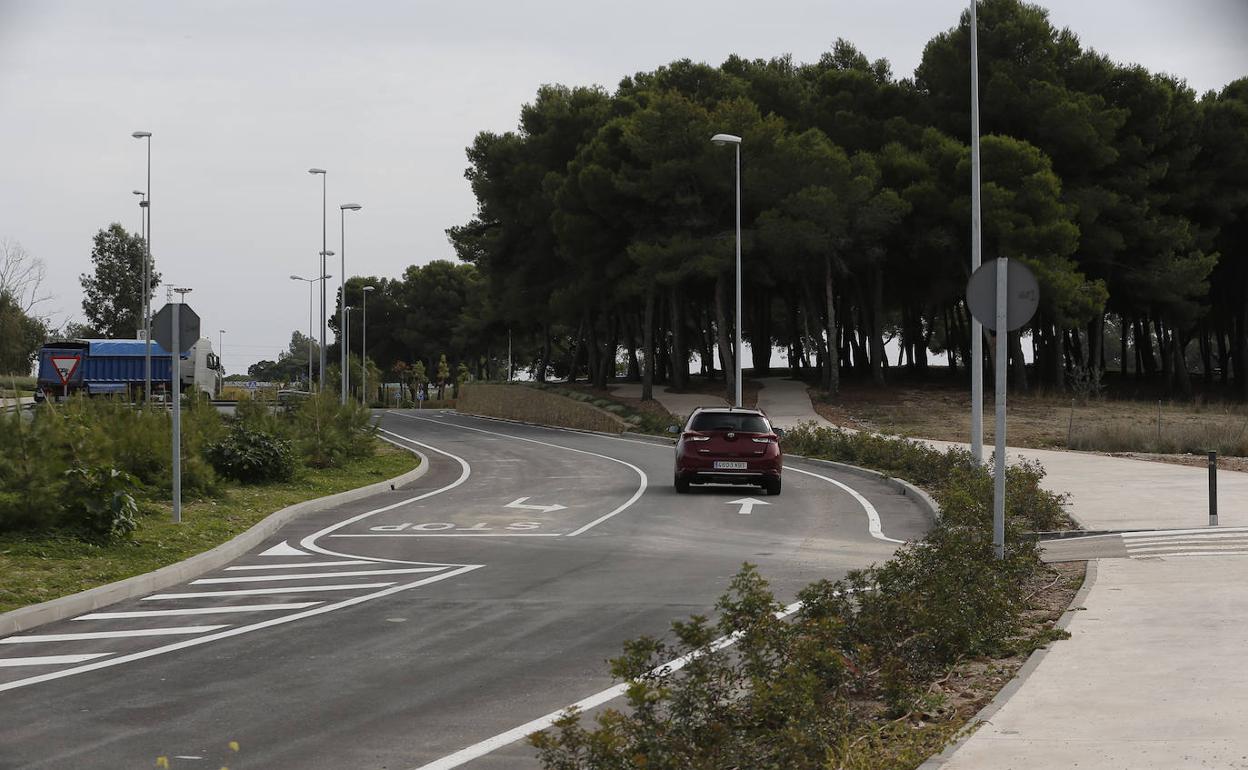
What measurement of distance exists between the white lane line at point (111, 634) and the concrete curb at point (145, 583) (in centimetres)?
29

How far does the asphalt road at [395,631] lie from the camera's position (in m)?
6.90


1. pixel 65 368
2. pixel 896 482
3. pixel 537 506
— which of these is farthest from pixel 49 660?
pixel 65 368

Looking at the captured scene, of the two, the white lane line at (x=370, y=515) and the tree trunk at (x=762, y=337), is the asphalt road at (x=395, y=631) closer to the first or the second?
the white lane line at (x=370, y=515)

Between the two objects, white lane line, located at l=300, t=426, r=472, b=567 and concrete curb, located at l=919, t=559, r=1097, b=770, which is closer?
concrete curb, located at l=919, t=559, r=1097, b=770

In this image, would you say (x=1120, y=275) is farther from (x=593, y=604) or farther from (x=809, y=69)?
(x=593, y=604)

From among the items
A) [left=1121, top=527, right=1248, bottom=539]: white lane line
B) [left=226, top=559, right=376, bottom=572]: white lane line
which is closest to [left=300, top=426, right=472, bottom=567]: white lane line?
[left=226, top=559, right=376, bottom=572]: white lane line

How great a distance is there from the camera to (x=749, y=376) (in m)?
68.2

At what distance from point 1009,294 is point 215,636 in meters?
7.45

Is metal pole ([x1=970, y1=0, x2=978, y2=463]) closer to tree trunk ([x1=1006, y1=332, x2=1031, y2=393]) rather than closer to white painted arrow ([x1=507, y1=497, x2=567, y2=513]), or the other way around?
white painted arrow ([x1=507, y1=497, x2=567, y2=513])

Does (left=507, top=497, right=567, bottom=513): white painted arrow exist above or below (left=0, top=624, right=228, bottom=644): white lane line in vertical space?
below

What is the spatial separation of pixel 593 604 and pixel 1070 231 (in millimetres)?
43567

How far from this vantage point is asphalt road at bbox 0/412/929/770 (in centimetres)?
690

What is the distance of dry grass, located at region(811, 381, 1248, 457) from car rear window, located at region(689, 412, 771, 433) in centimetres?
1328

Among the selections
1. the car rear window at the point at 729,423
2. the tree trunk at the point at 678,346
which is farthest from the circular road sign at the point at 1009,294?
the tree trunk at the point at 678,346
